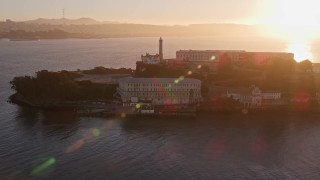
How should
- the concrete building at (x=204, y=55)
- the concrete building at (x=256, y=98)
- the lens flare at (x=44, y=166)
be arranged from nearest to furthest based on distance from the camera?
the lens flare at (x=44, y=166) → the concrete building at (x=256, y=98) → the concrete building at (x=204, y=55)

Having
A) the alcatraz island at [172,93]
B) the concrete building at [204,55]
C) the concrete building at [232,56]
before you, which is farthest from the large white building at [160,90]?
the concrete building at [204,55]

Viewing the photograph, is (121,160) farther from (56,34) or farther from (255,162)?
(56,34)

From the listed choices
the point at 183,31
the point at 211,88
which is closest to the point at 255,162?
the point at 211,88

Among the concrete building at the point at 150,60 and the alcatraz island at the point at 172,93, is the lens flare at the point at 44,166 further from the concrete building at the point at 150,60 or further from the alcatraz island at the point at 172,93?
the concrete building at the point at 150,60

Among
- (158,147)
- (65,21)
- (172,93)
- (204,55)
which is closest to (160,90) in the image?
(172,93)

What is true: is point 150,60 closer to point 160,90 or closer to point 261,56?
point 261,56
